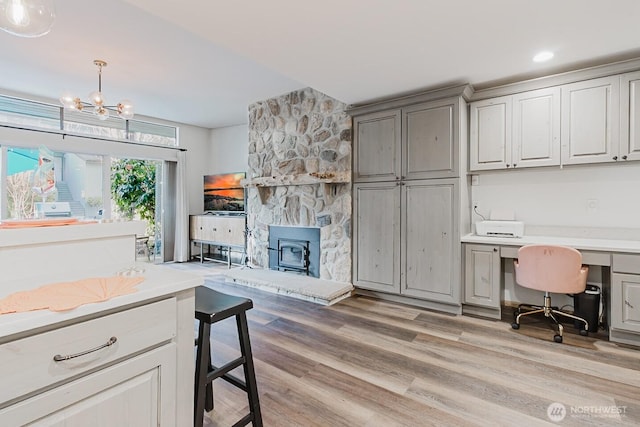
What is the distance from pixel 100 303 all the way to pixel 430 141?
3303 millimetres

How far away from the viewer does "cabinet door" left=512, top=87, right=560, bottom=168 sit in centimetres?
299

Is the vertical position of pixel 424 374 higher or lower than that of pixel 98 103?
lower

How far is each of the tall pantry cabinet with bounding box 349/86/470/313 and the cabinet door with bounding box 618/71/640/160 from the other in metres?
1.27

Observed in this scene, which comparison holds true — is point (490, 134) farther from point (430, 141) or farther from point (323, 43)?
point (323, 43)

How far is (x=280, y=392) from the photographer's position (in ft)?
6.48

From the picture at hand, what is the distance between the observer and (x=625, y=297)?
8.30 ft

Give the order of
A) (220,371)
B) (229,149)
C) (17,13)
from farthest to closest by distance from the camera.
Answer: (229,149) → (220,371) → (17,13)

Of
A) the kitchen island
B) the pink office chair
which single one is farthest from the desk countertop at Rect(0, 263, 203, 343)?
the pink office chair

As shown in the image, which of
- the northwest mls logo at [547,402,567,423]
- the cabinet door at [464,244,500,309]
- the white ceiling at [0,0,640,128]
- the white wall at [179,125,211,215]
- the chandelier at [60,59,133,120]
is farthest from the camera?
the white wall at [179,125,211,215]

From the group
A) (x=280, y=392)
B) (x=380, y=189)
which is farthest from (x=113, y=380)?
(x=380, y=189)

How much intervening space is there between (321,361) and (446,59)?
9.12 feet

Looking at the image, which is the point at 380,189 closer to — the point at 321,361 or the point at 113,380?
the point at 321,361

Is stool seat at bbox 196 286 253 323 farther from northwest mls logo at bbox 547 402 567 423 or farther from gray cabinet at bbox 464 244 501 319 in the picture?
gray cabinet at bbox 464 244 501 319

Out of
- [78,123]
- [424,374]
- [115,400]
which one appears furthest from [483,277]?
[78,123]
